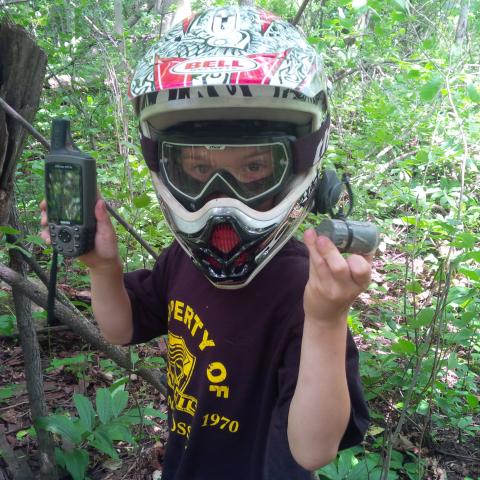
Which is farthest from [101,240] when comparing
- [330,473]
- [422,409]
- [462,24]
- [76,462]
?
[462,24]

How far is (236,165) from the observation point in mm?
1354

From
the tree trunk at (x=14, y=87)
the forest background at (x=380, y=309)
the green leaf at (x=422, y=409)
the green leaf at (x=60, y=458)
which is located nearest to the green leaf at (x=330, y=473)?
the forest background at (x=380, y=309)

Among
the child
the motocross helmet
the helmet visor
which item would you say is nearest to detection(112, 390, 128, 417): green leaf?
the child

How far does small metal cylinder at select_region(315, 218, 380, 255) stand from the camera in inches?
40.3

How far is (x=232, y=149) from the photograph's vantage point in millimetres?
1337

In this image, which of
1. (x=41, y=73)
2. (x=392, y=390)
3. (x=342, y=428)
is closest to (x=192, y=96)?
(x=41, y=73)

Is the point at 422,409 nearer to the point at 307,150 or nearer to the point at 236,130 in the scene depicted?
the point at 307,150

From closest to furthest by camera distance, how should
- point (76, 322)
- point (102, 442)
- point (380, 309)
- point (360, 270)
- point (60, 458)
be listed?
point (360, 270) < point (76, 322) < point (102, 442) < point (60, 458) < point (380, 309)

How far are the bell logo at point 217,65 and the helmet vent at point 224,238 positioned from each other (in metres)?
0.42

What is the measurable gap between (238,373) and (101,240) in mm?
619

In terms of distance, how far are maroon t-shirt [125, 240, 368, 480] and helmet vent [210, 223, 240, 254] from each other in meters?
0.14

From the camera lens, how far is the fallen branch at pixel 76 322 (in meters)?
1.68

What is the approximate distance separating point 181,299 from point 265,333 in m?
0.35

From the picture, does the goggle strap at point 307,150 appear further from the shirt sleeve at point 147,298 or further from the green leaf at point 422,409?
the green leaf at point 422,409
